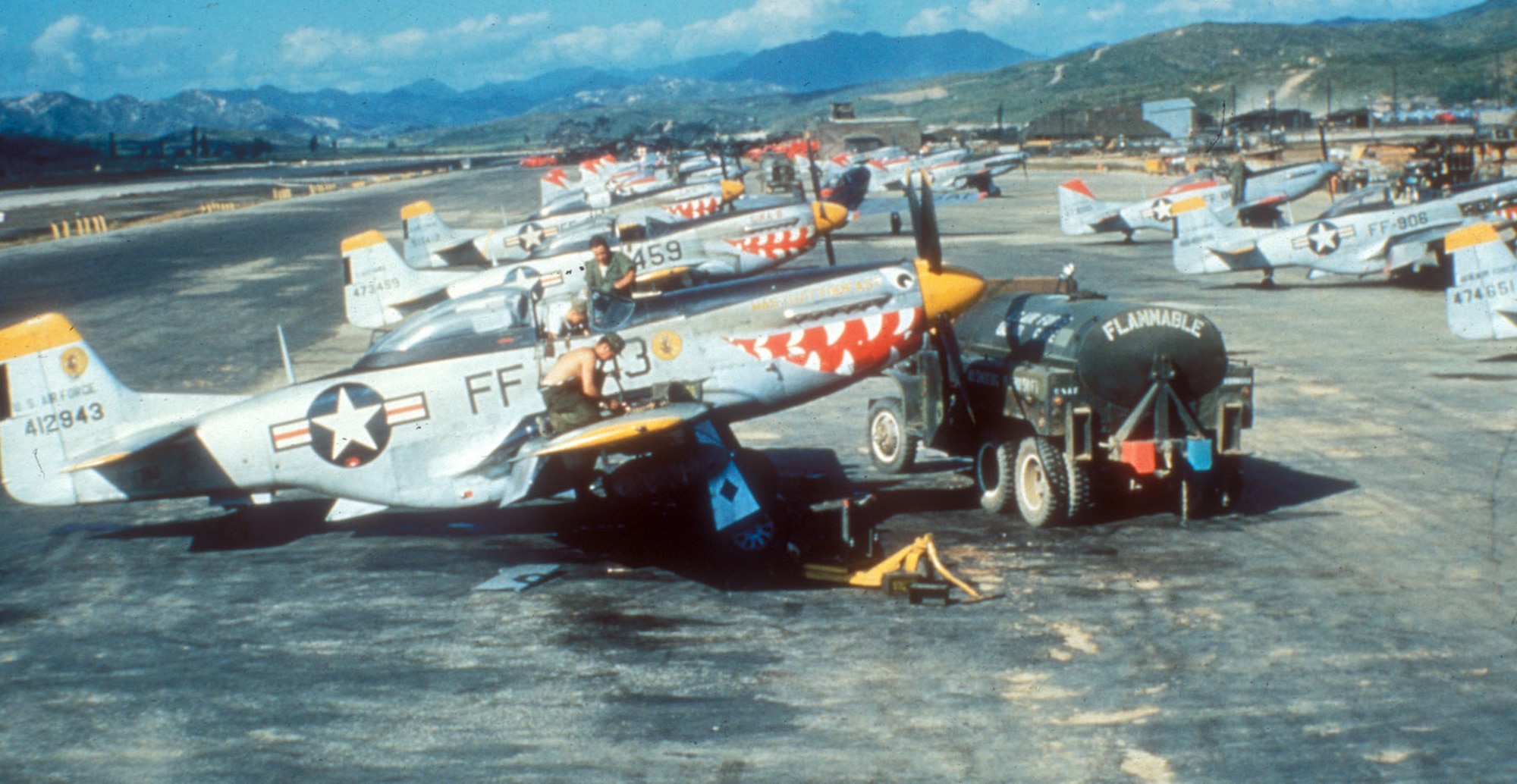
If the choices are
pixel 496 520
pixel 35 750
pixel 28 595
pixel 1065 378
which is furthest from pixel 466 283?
pixel 35 750

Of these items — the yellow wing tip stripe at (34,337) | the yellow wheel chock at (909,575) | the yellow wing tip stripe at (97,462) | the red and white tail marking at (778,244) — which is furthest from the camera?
the red and white tail marking at (778,244)

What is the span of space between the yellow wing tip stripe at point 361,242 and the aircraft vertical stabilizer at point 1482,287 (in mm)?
18330

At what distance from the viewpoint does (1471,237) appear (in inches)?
674

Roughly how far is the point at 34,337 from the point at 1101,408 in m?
9.55

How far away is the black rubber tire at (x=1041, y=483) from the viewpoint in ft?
35.4

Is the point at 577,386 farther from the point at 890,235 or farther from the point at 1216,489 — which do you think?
the point at 890,235

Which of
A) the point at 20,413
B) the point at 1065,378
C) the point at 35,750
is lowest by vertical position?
the point at 35,750

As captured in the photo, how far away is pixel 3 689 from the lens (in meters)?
8.10

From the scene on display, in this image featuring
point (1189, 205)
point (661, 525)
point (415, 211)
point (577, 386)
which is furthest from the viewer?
point (415, 211)

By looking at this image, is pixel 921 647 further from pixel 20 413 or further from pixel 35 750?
pixel 20 413

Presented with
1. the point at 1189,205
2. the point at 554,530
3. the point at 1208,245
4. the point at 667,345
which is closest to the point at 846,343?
the point at 667,345

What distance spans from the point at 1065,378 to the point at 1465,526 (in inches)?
143

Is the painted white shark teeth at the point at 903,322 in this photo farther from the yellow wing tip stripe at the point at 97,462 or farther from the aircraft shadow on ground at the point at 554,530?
the yellow wing tip stripe at the point at 97,462

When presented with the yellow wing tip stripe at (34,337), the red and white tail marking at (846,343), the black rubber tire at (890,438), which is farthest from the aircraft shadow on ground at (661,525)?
the yellow wing tip stripe at (34,337)
